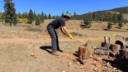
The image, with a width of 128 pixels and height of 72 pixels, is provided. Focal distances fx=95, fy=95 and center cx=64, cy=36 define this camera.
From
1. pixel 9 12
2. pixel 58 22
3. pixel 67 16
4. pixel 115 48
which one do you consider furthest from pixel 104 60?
pixel 9 12

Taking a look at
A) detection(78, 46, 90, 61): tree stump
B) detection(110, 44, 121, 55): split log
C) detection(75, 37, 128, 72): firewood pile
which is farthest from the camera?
detection(110, 44, 121, 55): split log

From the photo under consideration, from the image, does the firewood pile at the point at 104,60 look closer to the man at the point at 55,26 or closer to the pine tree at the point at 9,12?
the man at the point at 55,26

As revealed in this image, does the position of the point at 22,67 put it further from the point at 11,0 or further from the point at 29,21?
the point at 29,21

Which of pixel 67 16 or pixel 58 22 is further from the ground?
pixel 67 16

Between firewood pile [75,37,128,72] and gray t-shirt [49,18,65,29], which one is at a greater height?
gray t-shirt [49,18,65,29]

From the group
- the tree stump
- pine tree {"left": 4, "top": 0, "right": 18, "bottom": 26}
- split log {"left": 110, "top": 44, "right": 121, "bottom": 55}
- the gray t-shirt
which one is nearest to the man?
the gray t-shirt

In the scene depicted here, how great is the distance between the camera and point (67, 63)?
3371mm

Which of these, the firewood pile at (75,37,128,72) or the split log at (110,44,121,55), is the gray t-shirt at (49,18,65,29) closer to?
the firewood pile at (75,37,128,72)

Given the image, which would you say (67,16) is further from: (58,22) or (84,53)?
(84,53)

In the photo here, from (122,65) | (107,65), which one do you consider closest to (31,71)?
(107,65)

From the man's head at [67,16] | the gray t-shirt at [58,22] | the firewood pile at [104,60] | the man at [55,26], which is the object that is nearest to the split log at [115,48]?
the firewood pile at [104,60]

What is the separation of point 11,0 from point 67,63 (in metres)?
31.1

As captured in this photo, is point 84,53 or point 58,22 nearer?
point 84,53

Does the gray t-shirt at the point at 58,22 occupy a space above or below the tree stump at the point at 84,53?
above
